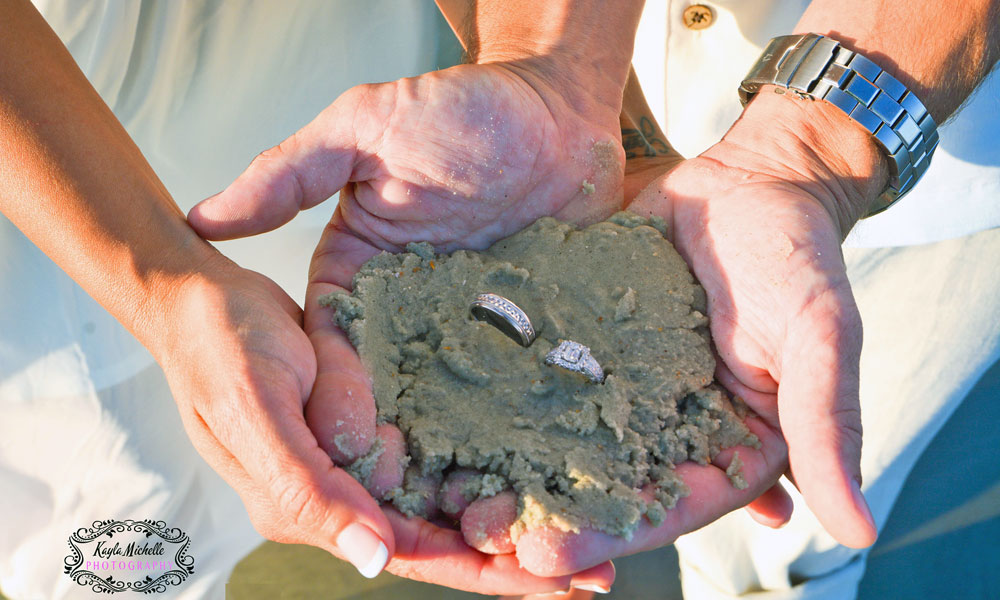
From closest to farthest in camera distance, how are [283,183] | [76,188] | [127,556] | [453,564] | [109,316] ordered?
[453,564] → [76,188] → [283,183] → [109,316] → [127,556]

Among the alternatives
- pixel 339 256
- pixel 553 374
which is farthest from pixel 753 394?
pixel 339 256

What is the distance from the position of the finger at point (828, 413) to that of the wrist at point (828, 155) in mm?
388

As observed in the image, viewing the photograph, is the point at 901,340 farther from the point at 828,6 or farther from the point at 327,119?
the point at 327,119

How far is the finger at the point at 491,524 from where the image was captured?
107 cm

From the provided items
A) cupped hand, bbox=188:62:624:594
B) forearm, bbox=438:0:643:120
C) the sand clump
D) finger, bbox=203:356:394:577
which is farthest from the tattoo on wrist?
finger, bbox=203:356:394:577

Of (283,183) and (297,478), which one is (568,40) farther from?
(297,478)

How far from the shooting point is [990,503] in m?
2.69

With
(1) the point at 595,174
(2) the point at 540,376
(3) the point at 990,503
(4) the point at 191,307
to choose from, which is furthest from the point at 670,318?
(3) the point at 990,503

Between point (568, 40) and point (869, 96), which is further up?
point (568, 40)

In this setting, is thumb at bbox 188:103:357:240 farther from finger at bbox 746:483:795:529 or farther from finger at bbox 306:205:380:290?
finger at bbox 746:483:795:529

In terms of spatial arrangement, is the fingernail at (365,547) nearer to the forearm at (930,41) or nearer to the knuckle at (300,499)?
the knuckle at (300,499)

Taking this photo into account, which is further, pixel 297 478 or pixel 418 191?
pixel 418 191

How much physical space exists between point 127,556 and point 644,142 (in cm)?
218

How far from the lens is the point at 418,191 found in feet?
4.86
